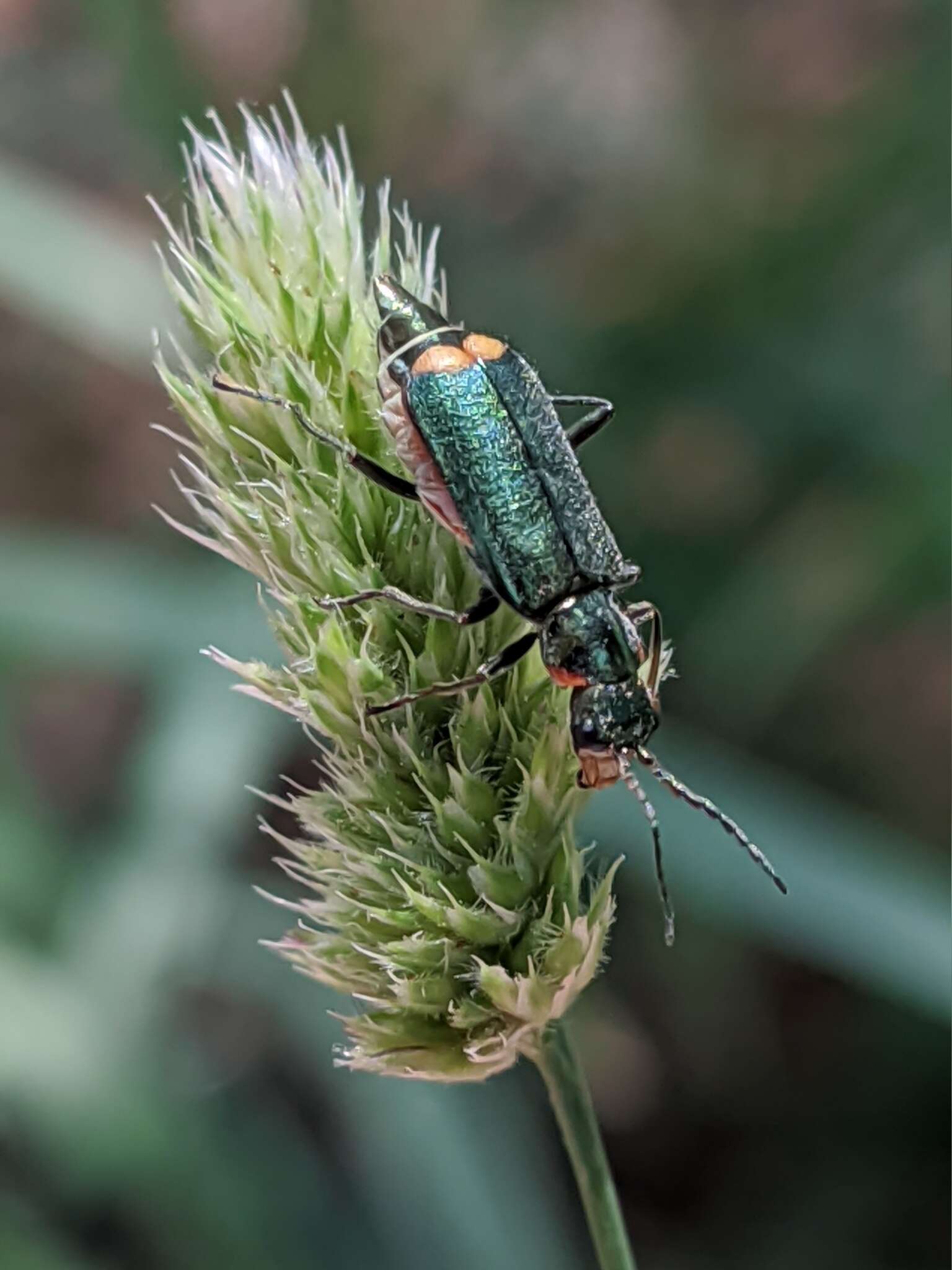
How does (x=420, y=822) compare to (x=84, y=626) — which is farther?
(x=84, y=626)

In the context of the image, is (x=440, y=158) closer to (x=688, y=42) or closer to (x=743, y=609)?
(x=688, y=42)

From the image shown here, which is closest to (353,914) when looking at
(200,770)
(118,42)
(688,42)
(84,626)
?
(200,770)

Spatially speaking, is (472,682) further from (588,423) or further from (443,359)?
(588,423)

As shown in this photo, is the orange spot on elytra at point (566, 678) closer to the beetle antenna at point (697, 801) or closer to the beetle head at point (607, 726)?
the beetle head at point (607, 726)

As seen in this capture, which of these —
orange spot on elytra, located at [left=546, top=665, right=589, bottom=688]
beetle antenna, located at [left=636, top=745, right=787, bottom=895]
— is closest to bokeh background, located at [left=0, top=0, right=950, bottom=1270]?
beetle antenna, located at [left=636, top=745, right=787, bottom=895]

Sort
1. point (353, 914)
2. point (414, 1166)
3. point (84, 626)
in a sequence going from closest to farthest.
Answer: point (353, 914) → point (414, 1166) → point (84, 626)

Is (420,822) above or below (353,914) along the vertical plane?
above
